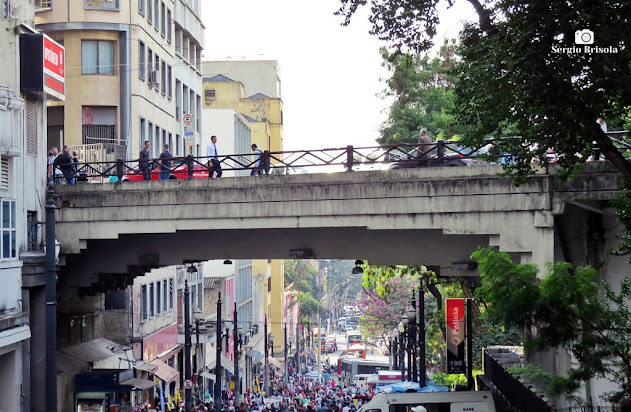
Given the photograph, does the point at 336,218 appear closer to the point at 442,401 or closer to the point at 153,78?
the point at 442,401

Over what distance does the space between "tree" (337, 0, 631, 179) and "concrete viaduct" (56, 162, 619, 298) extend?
6292 millimetres

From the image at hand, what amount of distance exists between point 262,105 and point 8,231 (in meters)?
71.1

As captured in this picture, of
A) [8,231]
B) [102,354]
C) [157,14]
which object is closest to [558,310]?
[8,231]

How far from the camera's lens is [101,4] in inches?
1631

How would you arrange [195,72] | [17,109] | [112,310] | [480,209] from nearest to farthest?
[480,209] → [17,109] → [112,310] → [195,72]

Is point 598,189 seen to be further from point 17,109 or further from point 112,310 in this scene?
point 112,310

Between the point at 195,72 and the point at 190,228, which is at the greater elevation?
the point at 195,72

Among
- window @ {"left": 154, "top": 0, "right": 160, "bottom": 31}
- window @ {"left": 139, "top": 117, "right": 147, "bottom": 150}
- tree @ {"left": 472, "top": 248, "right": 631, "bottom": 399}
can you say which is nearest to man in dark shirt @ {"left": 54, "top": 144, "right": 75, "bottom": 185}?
tree @ {"left": 472, "top": 248, "right": 631, "bottom": 399}

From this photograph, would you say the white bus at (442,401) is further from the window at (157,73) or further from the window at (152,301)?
the window at (157,73)

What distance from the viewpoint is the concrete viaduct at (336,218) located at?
21.2 m

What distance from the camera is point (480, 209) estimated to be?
21906 millimetres

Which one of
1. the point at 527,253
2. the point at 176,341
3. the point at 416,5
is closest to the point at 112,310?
the point at 176,341

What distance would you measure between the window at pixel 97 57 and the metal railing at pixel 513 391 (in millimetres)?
21289

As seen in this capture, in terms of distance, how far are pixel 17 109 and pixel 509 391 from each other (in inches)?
520
